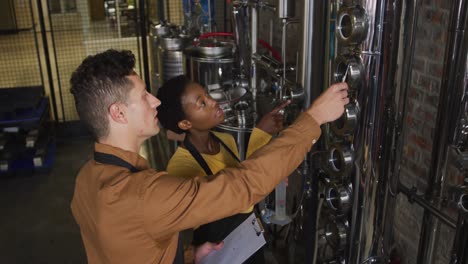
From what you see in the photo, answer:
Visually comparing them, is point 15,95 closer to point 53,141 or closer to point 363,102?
point 53,141

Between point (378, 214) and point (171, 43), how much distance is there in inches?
99.8

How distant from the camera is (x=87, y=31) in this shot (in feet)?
25.4

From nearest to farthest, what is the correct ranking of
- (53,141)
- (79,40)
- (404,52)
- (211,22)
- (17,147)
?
1. (404,52)
2. (211,22)
3. (17,147)
4. (53,141)
5. (79,40)

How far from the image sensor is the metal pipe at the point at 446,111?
48.6 inches

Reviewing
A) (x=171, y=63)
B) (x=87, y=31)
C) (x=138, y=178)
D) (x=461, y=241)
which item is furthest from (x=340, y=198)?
(x=87, y=31)

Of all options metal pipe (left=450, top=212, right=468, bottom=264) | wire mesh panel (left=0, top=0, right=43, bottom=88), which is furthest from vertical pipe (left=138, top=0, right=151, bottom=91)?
metal pipe (left=450, top=212, right=468, bottom=264)

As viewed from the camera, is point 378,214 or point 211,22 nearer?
point 378,214

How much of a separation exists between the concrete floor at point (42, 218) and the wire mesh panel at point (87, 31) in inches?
48.6

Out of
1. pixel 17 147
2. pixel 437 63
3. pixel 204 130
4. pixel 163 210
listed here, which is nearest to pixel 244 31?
pixel 204 130

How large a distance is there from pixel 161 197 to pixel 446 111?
2.62ft

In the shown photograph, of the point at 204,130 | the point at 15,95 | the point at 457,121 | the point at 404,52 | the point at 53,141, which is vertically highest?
the point at 404,52

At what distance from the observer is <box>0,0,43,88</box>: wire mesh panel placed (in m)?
4.77

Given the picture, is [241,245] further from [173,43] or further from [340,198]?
[173,43]

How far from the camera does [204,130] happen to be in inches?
69.1
